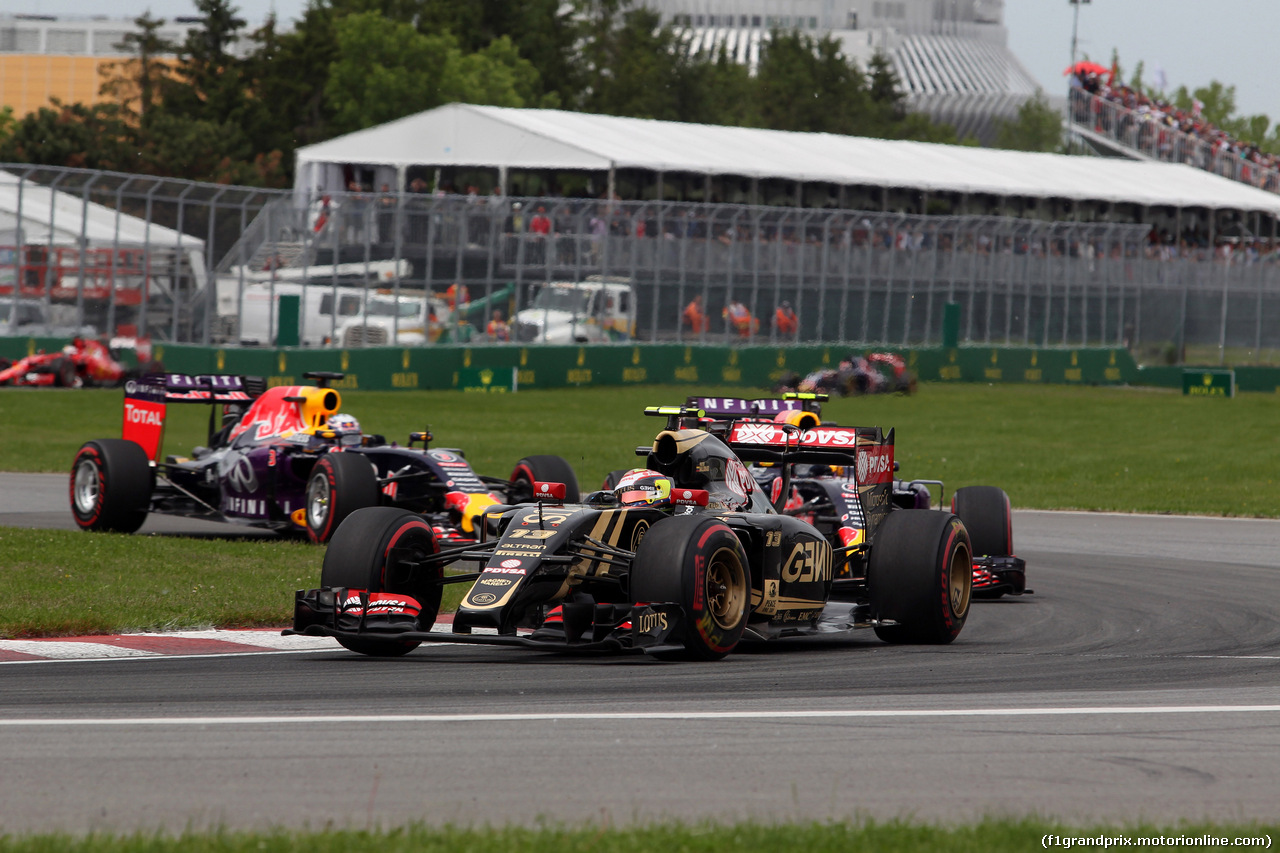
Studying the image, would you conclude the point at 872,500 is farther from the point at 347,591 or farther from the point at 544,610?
the point at 347,591

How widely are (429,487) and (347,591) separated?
18.5 ft

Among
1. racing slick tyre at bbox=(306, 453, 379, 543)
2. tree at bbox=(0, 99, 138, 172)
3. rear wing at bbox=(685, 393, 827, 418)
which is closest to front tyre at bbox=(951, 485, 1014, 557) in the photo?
rear wing at bbox=(685, 393, 827, 418)

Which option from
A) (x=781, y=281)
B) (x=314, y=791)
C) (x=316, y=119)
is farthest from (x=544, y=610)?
(x=316, y=119)

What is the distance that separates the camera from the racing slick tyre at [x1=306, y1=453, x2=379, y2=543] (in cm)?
1466

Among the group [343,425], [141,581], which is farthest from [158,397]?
[141,581]

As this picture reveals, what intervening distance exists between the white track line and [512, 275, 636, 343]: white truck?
101 feet

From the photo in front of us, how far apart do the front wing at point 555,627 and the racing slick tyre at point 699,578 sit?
0.10 m

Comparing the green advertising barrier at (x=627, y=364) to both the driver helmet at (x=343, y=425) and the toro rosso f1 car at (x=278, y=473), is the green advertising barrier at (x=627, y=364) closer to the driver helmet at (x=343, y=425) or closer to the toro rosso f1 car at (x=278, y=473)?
the toro rosso f1 car at (x=278, y=473)

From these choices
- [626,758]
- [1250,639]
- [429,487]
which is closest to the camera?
[626,758]

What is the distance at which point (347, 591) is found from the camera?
976cm

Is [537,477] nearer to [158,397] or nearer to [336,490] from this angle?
[336,490]

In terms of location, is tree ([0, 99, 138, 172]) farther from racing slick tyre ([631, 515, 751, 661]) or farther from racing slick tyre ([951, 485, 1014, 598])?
racing slick tyre ([631, 515, 751, 661])

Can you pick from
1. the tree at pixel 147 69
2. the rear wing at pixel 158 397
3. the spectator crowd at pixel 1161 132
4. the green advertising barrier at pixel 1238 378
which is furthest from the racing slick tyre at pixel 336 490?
the spectator crowd at pixel 1161 132

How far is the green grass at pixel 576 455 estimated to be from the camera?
12.1 m
